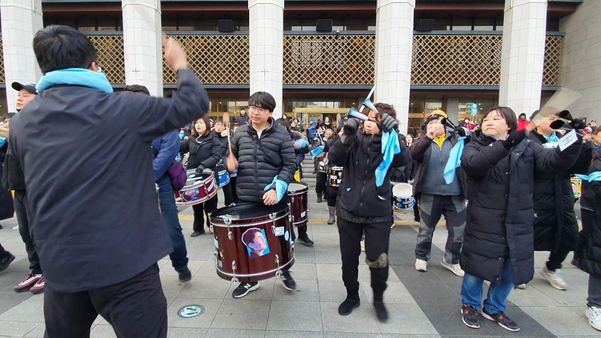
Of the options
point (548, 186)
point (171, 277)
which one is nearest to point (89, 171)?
point (171, 277)

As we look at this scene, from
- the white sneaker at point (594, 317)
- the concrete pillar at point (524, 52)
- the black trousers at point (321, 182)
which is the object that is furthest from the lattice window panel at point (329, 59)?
the white sneaker at point (594, 317)

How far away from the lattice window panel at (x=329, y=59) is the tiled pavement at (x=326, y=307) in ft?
38.4

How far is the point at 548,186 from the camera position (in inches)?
133

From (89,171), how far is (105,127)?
202 millimetres

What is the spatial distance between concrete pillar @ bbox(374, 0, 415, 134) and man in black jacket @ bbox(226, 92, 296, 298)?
27.5ft

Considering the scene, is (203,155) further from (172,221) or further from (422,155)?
(422,155)

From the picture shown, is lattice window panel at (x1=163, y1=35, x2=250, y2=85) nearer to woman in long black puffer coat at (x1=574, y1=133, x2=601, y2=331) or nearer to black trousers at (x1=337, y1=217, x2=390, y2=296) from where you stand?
black trousers at (x1=337, y1=217, x2=390, y2=296)

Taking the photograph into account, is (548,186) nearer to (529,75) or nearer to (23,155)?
(23,155)

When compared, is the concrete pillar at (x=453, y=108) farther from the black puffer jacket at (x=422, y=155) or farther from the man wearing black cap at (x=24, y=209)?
the man wearing black cap at (x=24, y=209)

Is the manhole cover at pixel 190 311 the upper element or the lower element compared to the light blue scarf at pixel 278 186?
lower

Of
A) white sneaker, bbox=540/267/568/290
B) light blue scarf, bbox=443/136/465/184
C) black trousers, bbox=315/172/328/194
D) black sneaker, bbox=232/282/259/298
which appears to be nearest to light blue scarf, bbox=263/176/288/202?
black sneaker, bbox=232/282/259/298

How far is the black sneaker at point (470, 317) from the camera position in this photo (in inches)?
114

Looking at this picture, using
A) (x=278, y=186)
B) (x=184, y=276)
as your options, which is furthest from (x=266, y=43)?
(x=184, y=276)

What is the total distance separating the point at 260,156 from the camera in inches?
132
